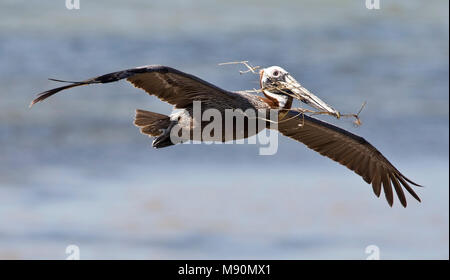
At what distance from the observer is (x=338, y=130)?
385 inches

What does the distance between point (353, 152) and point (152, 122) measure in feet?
8.33

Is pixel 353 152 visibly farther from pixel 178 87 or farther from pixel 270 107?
pixel 178 87

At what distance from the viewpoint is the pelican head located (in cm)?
891

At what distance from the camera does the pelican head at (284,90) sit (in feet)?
29.2

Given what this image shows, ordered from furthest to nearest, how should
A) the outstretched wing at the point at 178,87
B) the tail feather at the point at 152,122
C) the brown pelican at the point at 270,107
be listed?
the tail feather at the point at 152,122 → the brown pelican at the point at 270,107 → the outstretched wing at the point at 178,87

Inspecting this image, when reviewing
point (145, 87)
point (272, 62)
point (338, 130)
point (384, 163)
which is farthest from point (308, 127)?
point (272, 62)

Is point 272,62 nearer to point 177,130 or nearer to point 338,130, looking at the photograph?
point 338,130

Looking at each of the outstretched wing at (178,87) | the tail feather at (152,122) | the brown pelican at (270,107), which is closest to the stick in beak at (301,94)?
the brown pelican at (270,107)

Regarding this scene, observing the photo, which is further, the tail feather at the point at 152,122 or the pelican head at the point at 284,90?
the pelican head at the point at 284,90

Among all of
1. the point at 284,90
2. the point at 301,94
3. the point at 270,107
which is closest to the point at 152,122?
the point at 270,107

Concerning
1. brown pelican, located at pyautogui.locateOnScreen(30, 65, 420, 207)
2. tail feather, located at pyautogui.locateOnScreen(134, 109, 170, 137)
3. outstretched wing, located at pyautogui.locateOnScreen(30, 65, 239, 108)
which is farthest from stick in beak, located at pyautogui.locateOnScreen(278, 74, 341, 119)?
tail feather, located at pyautogui.locateOnScreen(134, 109, 170, 137)

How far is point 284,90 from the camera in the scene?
29.5 feet

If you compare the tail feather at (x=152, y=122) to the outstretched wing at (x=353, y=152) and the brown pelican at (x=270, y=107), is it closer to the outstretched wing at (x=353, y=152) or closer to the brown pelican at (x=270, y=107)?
the brown pelican at (x=270, y=107)

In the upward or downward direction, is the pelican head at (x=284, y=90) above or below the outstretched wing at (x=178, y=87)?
above
